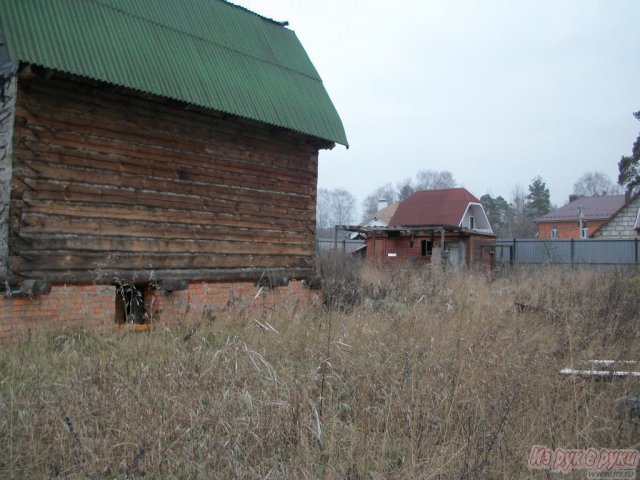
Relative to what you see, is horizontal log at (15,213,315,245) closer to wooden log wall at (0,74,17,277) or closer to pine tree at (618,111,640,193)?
wooden log wall at (0,74,17,277)

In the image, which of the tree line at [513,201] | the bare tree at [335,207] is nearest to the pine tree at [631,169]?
the tree line at [513,201]

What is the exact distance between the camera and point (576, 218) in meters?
50.9

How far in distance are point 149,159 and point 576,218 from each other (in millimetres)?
50308

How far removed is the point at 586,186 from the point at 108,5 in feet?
322

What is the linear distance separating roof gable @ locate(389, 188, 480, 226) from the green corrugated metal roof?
23192mm

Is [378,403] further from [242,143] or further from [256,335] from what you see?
[242,143]

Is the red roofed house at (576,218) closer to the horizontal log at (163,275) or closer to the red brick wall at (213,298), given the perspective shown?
the red brick wall at (213,298)

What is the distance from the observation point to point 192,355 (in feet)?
15.1

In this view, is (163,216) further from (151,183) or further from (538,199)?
(538,199)

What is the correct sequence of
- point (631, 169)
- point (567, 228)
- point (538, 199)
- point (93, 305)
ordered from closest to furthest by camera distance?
1. point (93, 305)
2. point (631, 169)
3. point (567, 228)
4. point (538, 199)

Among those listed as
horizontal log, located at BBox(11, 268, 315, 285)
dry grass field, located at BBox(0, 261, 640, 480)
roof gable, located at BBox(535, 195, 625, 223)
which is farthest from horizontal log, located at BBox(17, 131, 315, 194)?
roof gable, located at BBox(535, 195, 625, 223)

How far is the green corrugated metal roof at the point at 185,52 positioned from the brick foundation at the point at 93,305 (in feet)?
9.91

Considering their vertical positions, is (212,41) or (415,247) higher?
(212,41)

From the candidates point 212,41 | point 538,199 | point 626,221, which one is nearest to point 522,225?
point 538,199
